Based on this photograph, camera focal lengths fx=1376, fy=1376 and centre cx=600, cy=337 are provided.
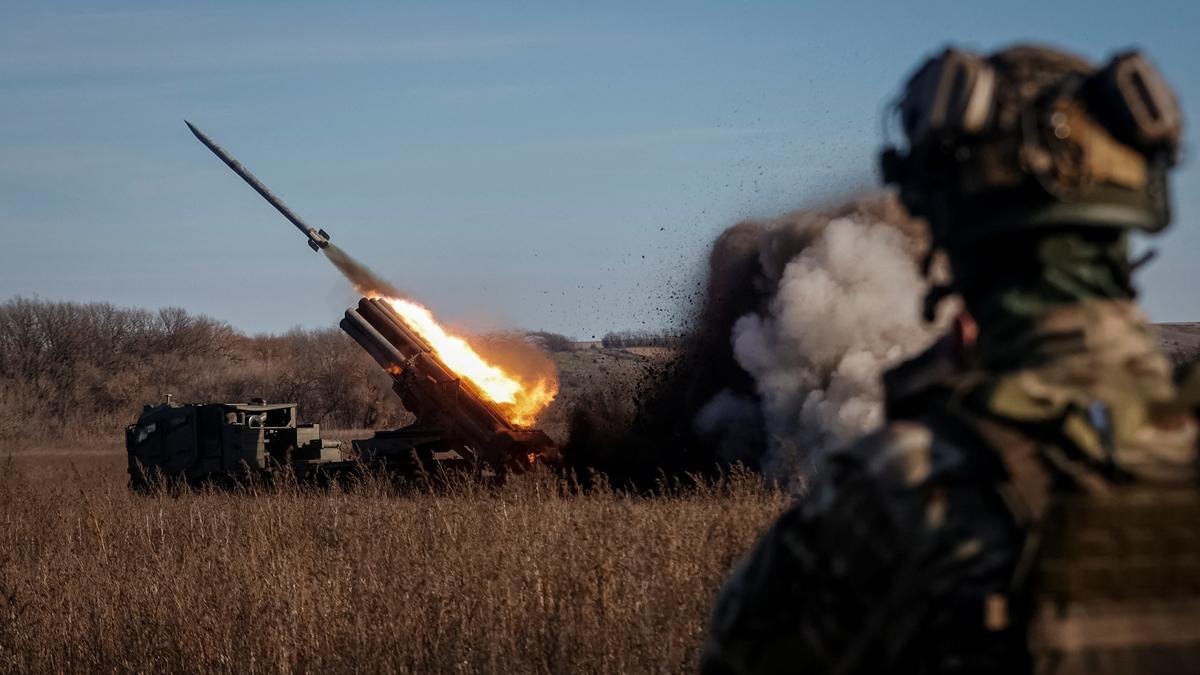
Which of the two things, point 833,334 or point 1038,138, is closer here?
point 1038,138

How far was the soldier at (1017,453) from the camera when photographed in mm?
2205

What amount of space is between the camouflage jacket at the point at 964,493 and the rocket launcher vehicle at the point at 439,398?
19.0 metres

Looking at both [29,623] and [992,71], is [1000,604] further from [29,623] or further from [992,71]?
[29,623]

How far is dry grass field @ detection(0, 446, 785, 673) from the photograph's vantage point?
26.2ft

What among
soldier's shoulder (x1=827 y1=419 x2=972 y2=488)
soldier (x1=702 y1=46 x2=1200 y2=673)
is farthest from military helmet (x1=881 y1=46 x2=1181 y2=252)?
soldier's shoulder (x1=827 y1=419 x2=972 y2=488)

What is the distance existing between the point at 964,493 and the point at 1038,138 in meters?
0.62

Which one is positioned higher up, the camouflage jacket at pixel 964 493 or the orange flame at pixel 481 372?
the camouflage jacket at pixel 964 493

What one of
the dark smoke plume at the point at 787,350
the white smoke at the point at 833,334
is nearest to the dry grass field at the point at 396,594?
the white smoke at the point at 833,334

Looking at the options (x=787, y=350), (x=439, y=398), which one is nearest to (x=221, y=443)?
(x=439, y=398)

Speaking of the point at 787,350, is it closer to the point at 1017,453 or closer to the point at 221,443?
the point at 221,443

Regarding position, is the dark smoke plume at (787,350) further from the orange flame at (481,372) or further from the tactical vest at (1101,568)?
the tactical vest at (1101,568)

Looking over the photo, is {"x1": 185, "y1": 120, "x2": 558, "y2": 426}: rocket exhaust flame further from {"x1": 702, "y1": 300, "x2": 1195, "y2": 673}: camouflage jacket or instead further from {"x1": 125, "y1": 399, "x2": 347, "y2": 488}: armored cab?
{"x1": 702, "y1": 300, "x2": 1195, "y2": 673}: camouflage jacket

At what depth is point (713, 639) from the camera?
8.13ft

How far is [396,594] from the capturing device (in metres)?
8.98
